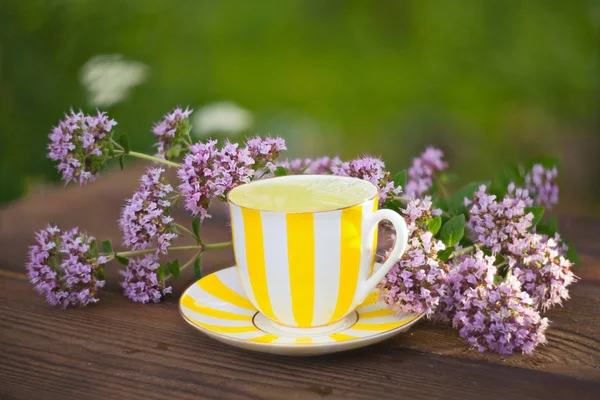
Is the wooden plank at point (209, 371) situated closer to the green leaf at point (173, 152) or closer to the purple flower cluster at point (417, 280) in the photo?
the purple flower cluster at point (417, 280)

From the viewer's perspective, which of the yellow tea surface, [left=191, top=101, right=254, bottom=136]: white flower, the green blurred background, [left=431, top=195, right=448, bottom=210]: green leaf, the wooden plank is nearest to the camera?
the wooden plank

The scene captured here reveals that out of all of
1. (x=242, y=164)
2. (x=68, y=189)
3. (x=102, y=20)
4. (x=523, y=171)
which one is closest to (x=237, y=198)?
(x=242, y=164)

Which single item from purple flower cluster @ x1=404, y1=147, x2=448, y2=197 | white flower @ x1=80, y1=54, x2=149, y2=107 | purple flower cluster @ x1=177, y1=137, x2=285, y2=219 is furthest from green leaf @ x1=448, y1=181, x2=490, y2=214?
white flower @ x1=80, y1=54, x2=149, y2=107

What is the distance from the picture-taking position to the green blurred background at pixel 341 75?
267 cm

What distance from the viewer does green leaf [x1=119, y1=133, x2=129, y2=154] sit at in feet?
3.31

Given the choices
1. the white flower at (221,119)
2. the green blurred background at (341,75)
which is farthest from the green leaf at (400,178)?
the white flower at (221,119)

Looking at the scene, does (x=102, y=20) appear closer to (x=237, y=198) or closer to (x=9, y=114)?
(x=9, y=114)

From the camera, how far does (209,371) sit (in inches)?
31.9

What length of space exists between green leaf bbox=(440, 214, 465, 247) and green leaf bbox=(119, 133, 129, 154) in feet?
1.49

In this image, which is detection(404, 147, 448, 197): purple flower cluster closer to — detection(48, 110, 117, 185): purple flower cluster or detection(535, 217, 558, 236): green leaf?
detection(535, 217, 558, 236): green leaf

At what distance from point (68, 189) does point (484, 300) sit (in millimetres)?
1149

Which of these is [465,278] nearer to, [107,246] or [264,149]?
[264,149]

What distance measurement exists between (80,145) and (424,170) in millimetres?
597

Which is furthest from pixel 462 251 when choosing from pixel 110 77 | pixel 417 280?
pixel 110 77
